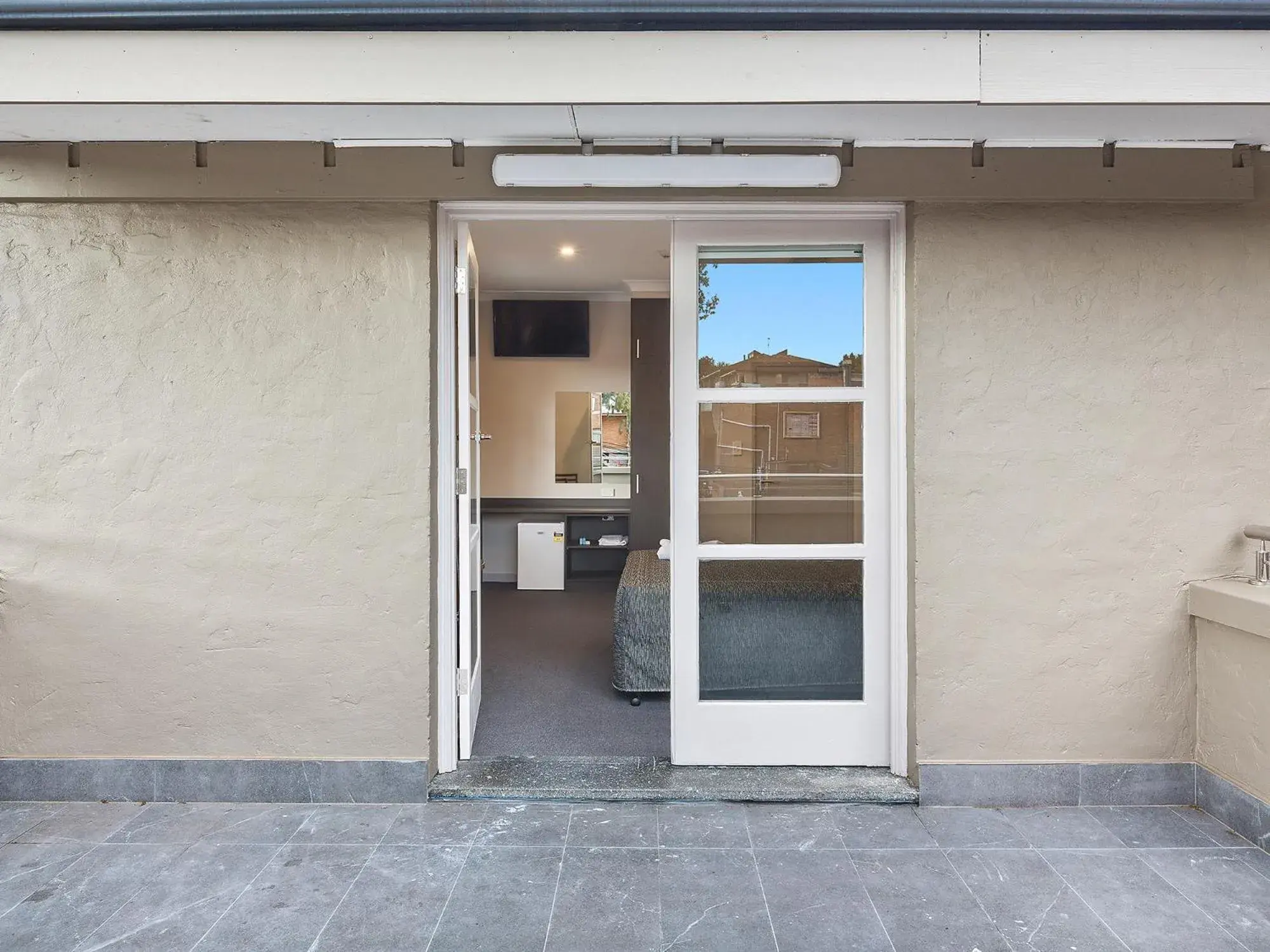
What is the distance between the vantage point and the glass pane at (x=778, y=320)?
2.85 metres

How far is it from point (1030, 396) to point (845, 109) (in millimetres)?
1206

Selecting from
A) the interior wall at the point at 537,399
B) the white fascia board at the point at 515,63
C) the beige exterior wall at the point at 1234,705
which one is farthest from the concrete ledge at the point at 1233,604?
the interior wall at the point at 537,399

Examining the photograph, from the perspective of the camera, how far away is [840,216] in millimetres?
2799

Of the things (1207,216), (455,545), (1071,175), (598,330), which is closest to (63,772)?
(455,545)

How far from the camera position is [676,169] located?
2383 millimetres

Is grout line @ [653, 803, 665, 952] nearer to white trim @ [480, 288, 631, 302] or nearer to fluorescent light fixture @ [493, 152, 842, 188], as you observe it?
fluorescent light fixture @ [493, 152, 842, 188]

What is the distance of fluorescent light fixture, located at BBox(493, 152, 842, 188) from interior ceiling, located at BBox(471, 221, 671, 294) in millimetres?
1305

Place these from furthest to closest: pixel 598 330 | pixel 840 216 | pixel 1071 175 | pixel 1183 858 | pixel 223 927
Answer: pixel 598 330, pixel 840 216, pixel 1071 175, pixel 1183 858, pixel 223 927

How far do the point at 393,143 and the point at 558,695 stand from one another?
251 centimetres

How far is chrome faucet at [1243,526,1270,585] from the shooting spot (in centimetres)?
255

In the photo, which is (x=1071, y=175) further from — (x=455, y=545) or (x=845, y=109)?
(x=455, y=545)

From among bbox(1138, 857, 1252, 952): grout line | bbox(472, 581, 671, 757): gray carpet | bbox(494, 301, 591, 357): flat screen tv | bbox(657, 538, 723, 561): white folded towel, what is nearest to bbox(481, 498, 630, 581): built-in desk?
bbox(472, 581, 671, 757): gray carpet

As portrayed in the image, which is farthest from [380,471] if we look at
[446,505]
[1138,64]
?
[1138,64]

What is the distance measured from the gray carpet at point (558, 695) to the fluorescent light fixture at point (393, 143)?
2.21 m
